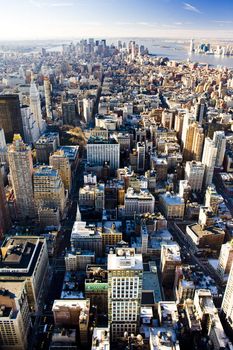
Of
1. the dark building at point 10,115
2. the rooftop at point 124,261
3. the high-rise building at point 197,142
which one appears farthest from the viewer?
the dark building at point 10,115

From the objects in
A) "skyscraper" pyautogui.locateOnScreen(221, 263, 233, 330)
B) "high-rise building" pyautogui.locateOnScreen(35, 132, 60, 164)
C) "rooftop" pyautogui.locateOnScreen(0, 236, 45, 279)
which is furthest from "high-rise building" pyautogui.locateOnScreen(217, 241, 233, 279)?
"high-rise building" pyautogui.locateOnScreen(35, 132, 60, 164)

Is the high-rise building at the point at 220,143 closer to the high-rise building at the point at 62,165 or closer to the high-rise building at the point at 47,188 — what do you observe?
the high-rise building at the point at 62,165

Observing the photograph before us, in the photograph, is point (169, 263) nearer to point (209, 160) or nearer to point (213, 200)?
point (213, 200)

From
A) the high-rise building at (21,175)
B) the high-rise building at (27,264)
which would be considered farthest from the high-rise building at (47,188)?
the high-rise building at (27,264)

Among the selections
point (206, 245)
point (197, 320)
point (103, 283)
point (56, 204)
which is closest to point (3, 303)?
point (103, 283)

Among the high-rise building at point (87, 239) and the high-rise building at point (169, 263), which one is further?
the high-rise building at point (87, 239)

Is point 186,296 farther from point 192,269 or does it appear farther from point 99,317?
point 99,317

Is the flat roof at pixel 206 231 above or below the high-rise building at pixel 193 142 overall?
below
